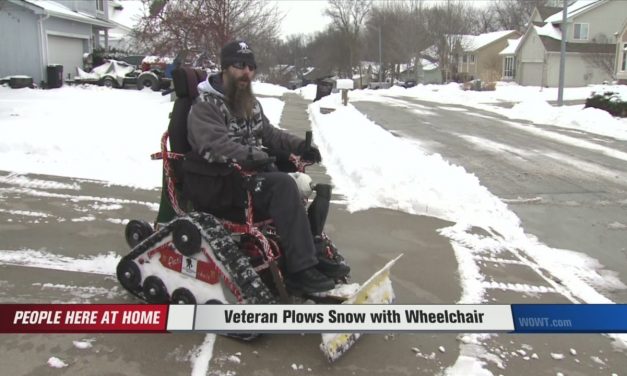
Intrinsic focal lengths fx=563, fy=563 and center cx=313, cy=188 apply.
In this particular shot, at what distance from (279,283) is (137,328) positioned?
1.22 m

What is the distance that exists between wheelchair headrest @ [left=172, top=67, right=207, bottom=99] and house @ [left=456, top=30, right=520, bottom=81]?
60.3 metres

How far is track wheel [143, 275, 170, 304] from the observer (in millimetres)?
3539

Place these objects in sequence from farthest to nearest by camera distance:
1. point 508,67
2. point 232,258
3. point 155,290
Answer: point 508,67 < point 155,290 < point 232,258

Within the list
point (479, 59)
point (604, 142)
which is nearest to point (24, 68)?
point (604, 142)

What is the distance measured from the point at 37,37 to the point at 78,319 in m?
23.7

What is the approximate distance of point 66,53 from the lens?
84.8 ft

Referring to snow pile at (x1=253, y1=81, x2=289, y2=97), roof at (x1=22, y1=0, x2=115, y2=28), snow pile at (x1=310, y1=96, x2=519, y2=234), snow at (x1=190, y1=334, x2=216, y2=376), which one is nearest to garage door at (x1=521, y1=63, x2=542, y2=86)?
snow pile at (x1=253, y1=81, x2=289, y2=97)

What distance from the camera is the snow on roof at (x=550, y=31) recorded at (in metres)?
48.0

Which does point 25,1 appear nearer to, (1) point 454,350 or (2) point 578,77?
(1) point 454,350

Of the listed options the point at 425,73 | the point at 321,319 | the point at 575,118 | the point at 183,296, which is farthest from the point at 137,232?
the point at 425,73

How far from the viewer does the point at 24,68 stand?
2259cm

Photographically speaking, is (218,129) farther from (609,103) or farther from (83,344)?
(609,103)

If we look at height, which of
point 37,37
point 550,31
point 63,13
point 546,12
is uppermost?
point 546,12

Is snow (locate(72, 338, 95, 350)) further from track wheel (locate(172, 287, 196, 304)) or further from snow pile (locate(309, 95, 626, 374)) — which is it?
snow pile (locate(309, 95, 626, 374))
